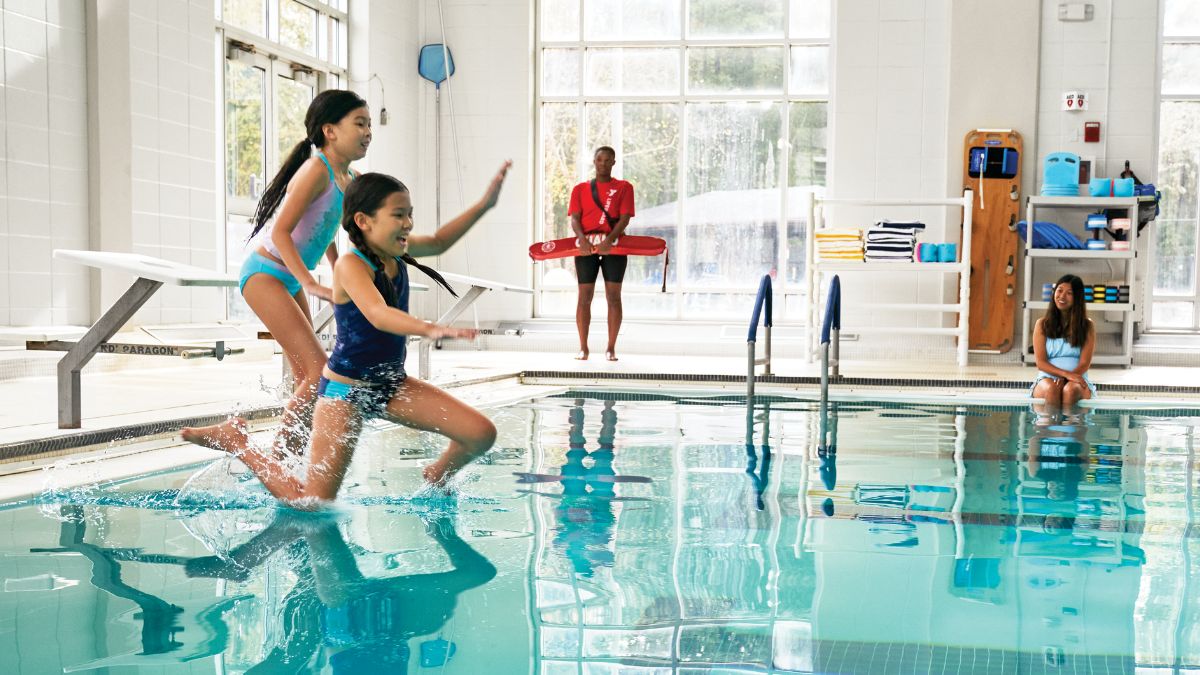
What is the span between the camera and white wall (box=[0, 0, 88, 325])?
6547mm

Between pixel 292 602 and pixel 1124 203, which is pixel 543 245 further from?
pixel 292 602

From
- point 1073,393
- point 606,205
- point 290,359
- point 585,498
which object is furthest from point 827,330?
point 290,359

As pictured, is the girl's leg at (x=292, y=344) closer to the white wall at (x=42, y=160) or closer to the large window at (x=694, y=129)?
the white wall at (x=42, y=160)

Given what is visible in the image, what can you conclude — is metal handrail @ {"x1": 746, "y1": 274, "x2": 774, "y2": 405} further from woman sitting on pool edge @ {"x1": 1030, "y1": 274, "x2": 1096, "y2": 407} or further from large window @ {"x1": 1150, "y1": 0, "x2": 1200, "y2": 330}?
large window @ {"x1": 1150, "y1": 0, "x2": 1200, "y2": 330}

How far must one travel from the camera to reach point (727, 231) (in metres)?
11.2

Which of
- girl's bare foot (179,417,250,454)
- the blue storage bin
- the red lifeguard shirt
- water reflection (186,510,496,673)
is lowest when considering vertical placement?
water reflection (186,510,496,673)

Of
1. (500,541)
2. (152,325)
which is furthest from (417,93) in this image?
(500,541)

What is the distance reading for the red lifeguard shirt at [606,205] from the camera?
8.94m

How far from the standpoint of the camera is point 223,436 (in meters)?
3.45

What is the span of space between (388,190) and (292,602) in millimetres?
1173

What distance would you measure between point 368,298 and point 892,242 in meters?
6.97

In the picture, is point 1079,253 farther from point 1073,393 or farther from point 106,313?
point 106,313

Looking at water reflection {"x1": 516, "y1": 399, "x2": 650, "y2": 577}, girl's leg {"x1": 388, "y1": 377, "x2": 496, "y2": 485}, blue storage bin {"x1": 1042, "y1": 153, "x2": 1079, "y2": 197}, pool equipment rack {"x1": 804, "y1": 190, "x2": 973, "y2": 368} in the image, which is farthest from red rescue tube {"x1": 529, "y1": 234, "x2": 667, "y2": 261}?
girl's leg {"x1": 388, "y1": 377, "x2": 496, "y2": 485}

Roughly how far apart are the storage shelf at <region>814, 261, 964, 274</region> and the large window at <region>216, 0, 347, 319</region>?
451 centimetres
